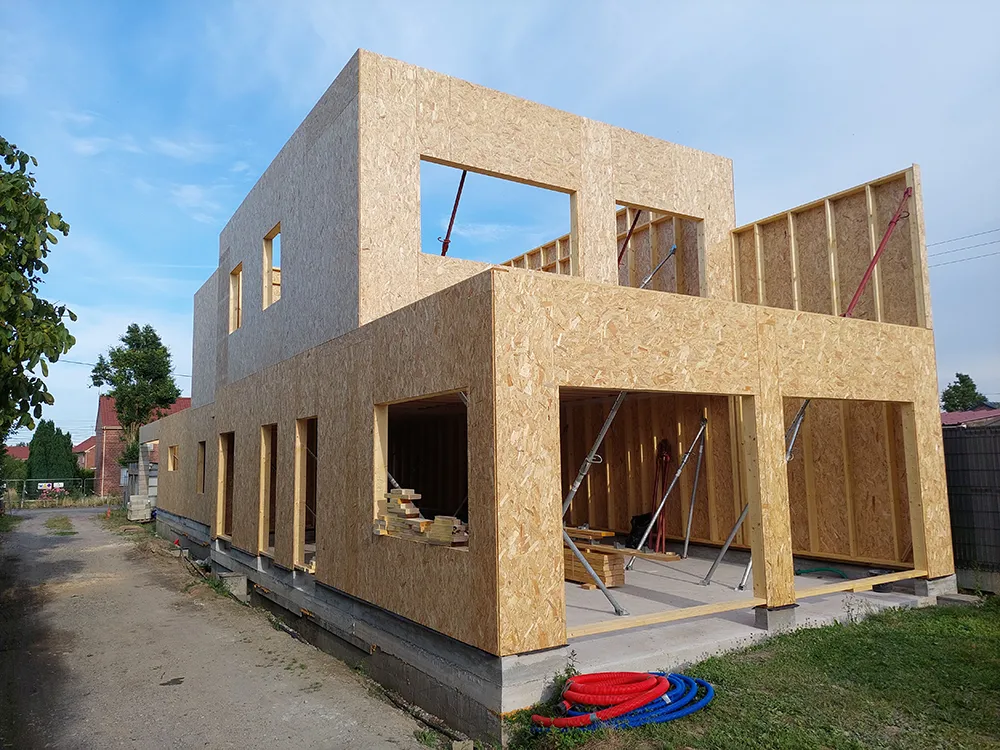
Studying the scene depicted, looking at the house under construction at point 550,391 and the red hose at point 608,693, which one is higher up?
the house under construction at point 550,391

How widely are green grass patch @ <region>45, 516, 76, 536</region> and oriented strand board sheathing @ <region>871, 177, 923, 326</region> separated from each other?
23765mm

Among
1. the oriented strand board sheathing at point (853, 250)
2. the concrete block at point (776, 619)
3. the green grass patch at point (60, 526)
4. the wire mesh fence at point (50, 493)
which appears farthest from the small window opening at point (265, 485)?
the wire mesh fence at point (50, 493)

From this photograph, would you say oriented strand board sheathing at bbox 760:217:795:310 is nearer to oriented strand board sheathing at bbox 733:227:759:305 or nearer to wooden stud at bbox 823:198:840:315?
oriented strand board sheathing at bbox 733:227:759:305

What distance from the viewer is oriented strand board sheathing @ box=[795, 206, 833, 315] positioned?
33.6 feet

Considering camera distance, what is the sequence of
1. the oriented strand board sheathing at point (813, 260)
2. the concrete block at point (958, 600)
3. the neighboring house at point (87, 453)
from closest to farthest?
the concrete block at point (958, 600), the oriented strand board sheathing at point (813, 260), the neighboring house at point (87, 453)

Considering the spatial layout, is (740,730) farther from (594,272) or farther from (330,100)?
(330,100)

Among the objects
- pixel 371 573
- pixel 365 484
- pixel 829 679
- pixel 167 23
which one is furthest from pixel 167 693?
pixel 167 23

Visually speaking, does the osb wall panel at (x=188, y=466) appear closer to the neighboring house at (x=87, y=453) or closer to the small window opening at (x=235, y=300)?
the small window opening at (x=235, y=300)

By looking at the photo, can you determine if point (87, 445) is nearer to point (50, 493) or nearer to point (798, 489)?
point (50, 493)

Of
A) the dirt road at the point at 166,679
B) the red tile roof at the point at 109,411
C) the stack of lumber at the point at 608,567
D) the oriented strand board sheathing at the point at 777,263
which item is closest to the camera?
the dirt road at the point at 166,679

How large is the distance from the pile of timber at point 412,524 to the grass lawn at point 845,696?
1.73 metres

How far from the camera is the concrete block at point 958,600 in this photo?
816 centimetres

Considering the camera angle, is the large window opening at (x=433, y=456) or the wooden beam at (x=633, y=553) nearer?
the wooden beam at (x=633, y=553)

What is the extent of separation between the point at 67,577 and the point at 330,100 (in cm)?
1120
